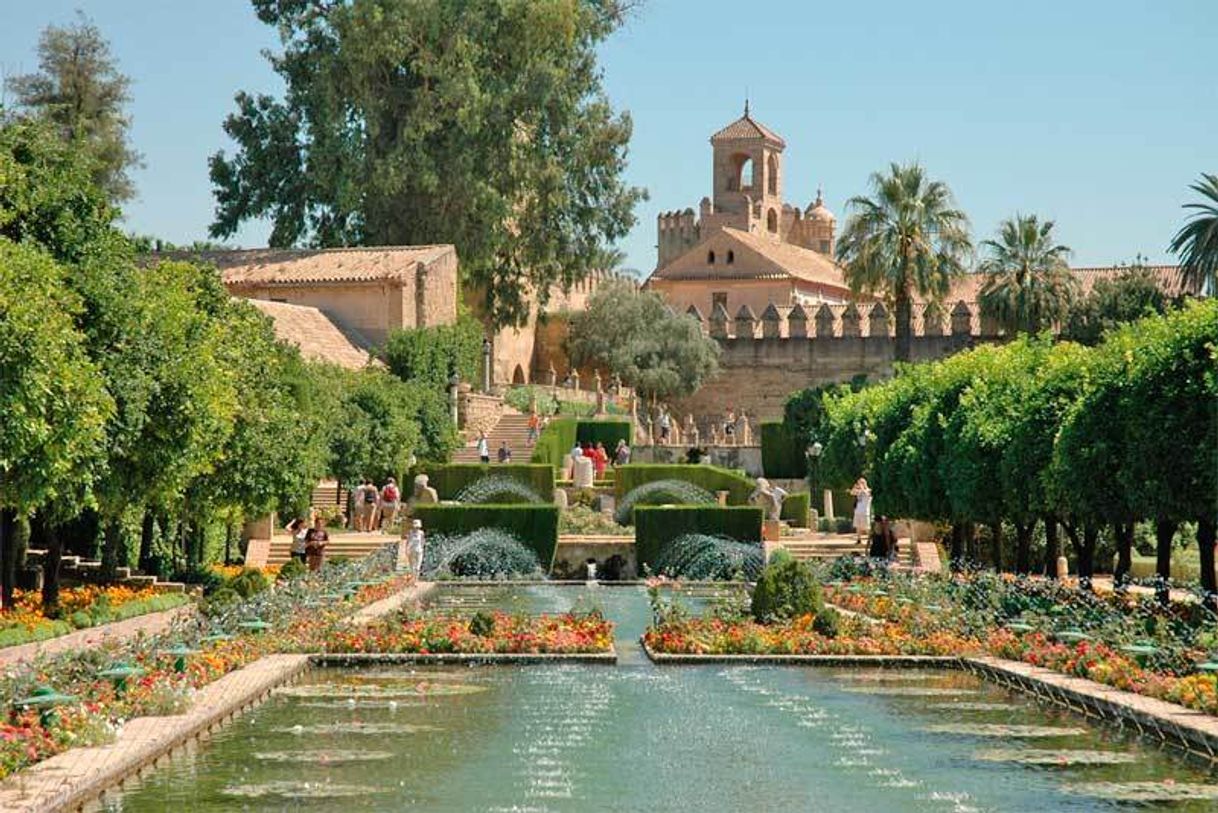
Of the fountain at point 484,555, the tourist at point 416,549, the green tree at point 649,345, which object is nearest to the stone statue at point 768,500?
the fountain at point 484,555

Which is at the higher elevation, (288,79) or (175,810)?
(288,79)

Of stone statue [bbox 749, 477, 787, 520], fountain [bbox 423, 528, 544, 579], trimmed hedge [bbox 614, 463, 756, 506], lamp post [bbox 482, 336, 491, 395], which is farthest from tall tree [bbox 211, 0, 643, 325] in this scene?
fountain [bbox 423, 528, 544, 579]

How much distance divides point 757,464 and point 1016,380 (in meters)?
30.3

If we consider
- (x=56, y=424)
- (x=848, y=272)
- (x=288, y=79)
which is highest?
(x=288, y=79)

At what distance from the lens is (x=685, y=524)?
32.3 meters

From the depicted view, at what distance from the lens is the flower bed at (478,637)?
17891 millimetres

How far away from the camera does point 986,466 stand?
82.9ft

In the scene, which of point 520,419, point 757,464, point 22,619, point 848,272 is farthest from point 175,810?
point 757,464

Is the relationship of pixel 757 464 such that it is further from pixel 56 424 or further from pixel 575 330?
pixel 56 424

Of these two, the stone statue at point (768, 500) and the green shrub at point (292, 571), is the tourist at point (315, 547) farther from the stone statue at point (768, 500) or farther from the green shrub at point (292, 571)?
the stone statue at point (768, 500)

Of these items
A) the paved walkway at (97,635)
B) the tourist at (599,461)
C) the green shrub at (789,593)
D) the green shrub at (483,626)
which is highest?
the tourist at (599,461)

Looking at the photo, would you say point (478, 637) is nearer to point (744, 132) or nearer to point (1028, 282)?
Answer: point (1028, 282)

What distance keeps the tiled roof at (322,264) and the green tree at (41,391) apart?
30662 mm

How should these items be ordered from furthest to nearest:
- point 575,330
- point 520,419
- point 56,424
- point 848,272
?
point 575,330 < point 520,419 < point 848,272 < point 56,424
